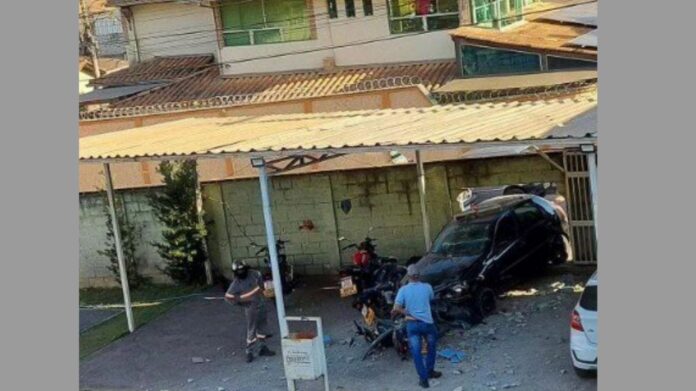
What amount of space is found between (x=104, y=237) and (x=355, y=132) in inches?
324

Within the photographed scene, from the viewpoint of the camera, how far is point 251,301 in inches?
549

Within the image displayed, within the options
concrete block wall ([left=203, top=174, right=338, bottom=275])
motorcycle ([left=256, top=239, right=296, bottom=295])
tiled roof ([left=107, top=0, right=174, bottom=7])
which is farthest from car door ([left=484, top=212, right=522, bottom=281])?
tiled roof ([left=107, top=0, right=174, bottom=7])

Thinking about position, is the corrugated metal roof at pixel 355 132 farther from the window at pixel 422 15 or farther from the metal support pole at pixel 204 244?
the window at pixel 422 15

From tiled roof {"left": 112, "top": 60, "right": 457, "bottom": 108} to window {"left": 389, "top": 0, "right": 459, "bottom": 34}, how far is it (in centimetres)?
110

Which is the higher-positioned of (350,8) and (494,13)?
(350,8)

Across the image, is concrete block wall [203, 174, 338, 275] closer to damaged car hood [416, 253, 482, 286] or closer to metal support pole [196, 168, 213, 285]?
metal support pole [196, 168, 213, 285]

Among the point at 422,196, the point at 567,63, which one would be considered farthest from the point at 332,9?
the point at 422,196

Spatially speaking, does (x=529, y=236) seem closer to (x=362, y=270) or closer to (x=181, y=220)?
(x=362, y=270)

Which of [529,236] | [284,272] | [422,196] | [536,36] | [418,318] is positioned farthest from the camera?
[536,36]

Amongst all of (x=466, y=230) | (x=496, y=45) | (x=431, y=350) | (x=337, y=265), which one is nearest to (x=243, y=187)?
(x=337, y=265)

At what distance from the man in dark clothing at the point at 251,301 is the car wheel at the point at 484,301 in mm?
2957

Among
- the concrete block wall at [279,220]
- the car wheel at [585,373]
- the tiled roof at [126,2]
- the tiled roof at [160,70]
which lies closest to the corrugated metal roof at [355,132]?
the concrete block wall at [279,220]

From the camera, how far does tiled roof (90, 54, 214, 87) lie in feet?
105

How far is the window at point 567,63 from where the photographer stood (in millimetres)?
23953
